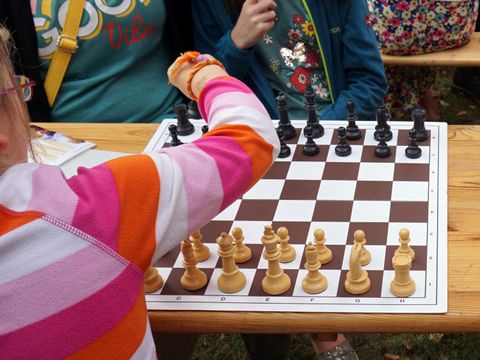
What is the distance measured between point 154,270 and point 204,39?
126 cm

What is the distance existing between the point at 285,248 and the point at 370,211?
0.77 ft

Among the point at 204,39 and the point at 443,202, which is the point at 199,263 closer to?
the point at 443,202

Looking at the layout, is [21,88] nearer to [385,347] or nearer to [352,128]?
[352,128]

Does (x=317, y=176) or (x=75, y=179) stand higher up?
(x=75, y=179)

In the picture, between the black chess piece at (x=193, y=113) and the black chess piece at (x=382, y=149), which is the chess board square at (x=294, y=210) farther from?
the black chess piece at (x=193, y=113)

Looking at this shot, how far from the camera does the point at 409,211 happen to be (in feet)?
4.98

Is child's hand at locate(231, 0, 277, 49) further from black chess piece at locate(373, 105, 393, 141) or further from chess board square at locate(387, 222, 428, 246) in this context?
chess board square at locate(387, 222, 428, 246)

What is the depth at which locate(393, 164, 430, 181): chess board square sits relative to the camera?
164 cm

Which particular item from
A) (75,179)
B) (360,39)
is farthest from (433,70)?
(75,179)

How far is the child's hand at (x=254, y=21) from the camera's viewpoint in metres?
2.22

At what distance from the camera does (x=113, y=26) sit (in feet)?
7.59

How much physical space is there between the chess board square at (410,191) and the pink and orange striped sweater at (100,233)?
493 mm

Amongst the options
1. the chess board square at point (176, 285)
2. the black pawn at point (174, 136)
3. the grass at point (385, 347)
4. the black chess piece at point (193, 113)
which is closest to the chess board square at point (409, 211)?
the chess board square at point (176, 285)

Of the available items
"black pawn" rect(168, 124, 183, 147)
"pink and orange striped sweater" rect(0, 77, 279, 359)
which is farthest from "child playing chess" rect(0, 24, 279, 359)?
"black pawn" rect(168, 124, 183, 147)
